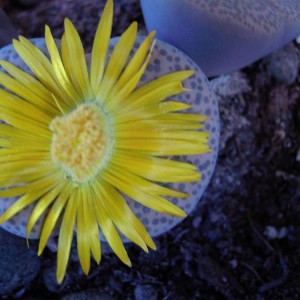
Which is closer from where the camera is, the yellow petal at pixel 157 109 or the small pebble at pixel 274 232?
the yellow petal at pixel 157 109

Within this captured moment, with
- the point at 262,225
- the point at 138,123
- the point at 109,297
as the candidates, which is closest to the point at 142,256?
the point at 109,297

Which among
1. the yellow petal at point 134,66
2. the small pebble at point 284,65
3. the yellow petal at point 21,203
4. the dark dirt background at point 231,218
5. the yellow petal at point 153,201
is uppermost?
the yellow petal at point 134,66

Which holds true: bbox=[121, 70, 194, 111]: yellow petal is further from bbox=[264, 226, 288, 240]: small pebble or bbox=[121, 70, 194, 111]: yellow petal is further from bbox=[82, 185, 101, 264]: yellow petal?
bbox=[264, 226, 288, 240]: small pebble

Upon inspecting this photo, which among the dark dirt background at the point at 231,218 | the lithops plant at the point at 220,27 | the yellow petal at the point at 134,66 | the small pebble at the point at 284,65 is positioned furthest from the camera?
the small pebble at the point at 284,65

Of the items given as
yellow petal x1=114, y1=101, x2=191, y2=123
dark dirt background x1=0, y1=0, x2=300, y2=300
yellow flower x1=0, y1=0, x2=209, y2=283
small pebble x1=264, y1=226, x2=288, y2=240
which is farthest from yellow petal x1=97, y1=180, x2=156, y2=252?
small pebble x1=264, y1=226, x2=288, y2=240

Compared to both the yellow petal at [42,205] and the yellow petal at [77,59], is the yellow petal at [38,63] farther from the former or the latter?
the yellow petal at [42,205]

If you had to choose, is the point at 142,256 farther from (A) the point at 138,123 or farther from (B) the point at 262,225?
(A) the point at 138,123

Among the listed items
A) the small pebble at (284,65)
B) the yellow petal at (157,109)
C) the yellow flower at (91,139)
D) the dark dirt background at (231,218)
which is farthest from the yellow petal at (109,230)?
the small pebble at (284,65)
